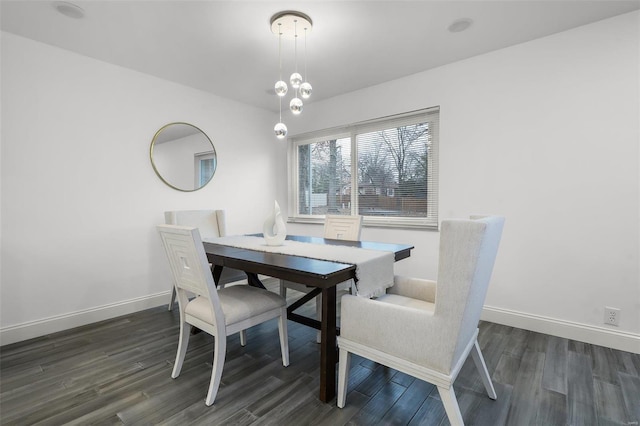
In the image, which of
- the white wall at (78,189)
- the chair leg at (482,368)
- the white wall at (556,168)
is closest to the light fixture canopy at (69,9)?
the white wall at (78,189)

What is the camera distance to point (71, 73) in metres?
2.69

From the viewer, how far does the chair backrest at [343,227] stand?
111 inches

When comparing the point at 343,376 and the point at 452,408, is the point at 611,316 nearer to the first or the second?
the point at 452,408

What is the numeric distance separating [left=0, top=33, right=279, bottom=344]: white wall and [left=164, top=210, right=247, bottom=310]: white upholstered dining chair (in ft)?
1.35

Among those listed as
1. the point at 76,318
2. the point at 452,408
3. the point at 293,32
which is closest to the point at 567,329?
the point at 452,408

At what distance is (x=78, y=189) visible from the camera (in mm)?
2742

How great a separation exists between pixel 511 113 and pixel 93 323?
429 cm

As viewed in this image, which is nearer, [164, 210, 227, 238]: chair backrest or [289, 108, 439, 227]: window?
[164, 210, 227, 238]: chair backrest

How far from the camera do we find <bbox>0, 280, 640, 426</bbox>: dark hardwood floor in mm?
1542

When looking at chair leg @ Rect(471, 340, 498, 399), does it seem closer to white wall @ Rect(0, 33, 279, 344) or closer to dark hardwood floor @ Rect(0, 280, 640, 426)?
dark hardwood floor @ Rect(0, 280, 640, 426)

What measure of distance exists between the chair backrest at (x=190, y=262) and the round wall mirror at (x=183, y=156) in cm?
183

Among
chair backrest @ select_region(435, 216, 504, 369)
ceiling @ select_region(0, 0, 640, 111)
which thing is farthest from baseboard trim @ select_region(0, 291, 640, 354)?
ceiling @ select_region(0, 0, 640, 111)

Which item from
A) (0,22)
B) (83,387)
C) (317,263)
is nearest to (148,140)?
(0,22)

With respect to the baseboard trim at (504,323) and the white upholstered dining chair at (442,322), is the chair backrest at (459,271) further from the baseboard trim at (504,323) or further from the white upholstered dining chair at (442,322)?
the baseboard trim at (504,323)
